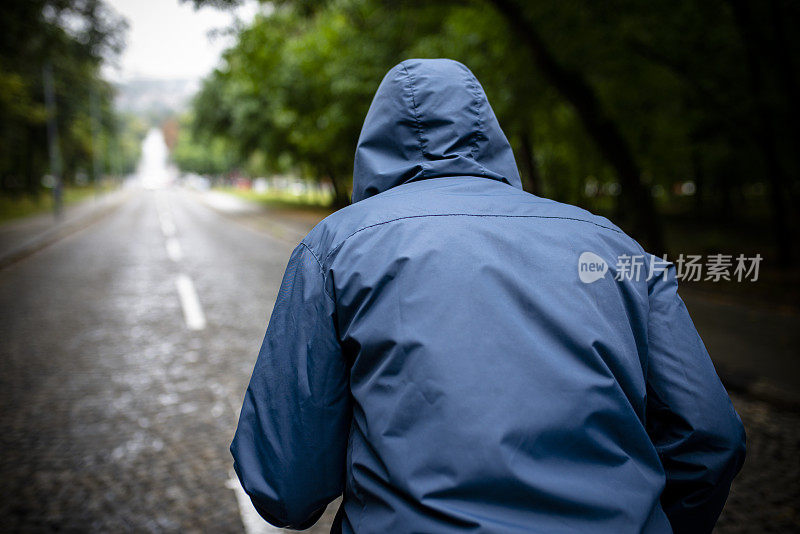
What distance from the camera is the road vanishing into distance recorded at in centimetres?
304

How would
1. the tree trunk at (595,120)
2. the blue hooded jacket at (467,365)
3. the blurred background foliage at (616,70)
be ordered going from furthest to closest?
the blurred background foliage at (616,70), the tree trunk at (595,120), the blue hooded jacket at (467,365)

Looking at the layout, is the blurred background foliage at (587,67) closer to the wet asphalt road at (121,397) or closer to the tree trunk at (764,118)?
the tree trunk at (764,118)

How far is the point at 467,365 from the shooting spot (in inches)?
44.5

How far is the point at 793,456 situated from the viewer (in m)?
3.73

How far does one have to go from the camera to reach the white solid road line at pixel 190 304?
708 centimetres

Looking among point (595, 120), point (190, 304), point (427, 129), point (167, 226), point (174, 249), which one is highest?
point (595, 120)

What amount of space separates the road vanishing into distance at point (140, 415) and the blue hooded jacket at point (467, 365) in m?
1.95

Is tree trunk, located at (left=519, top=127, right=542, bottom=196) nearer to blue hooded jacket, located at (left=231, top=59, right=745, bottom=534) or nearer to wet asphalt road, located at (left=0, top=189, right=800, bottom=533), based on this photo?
wet asphalt road, located at (left=0, top=189, right=800, bottom=533)

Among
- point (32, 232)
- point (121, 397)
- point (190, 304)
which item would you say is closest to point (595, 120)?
point (190, 304)

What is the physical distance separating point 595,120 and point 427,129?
30.4 feet

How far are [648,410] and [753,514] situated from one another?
2315mm

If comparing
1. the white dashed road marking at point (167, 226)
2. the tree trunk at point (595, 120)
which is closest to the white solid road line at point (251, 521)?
the tree trunk at point (595, 120)

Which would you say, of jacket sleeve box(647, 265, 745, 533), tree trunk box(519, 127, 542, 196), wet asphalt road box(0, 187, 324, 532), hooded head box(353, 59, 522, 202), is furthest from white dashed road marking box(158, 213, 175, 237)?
jacket sleeve box(647, 265, 745, 533)

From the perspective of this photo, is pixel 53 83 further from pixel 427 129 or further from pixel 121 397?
pixel 427 129
